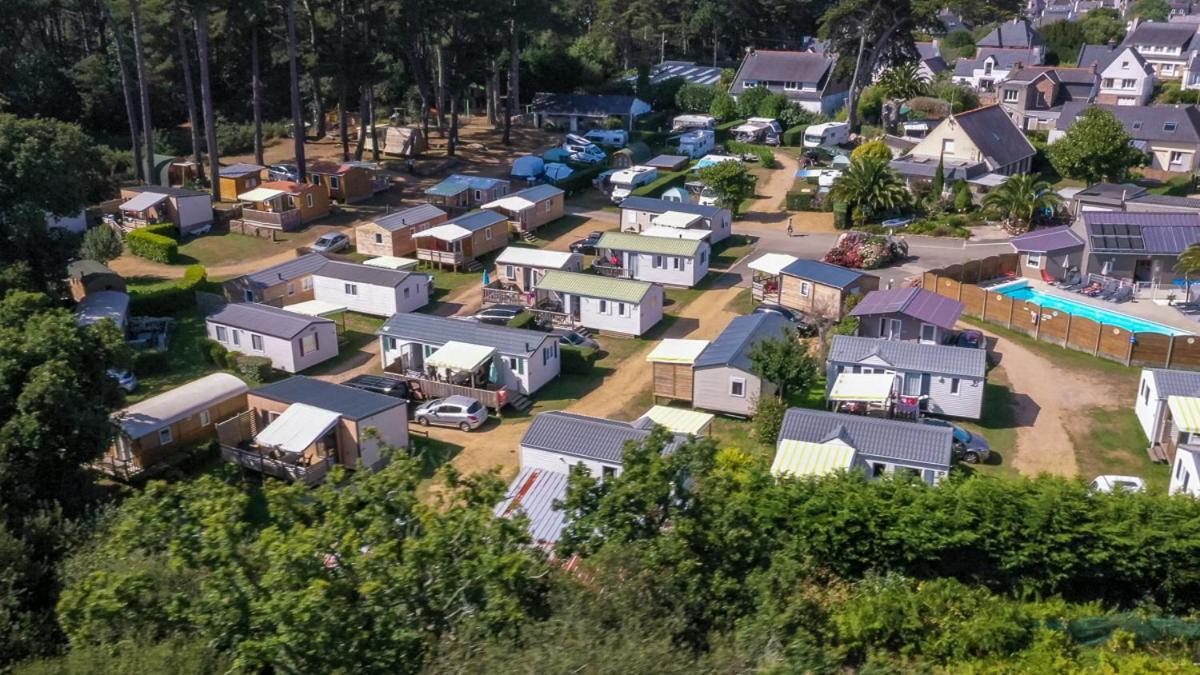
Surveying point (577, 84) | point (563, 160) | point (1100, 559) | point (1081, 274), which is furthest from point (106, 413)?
point (577, 84)

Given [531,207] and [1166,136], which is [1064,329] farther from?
[1166,136]

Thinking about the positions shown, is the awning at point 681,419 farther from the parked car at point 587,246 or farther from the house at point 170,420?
the parked car at point 587,246

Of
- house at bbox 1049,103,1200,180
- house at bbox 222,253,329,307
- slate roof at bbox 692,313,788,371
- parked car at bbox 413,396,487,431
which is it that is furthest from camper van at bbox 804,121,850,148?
parked car at bbox 413,396,487,431

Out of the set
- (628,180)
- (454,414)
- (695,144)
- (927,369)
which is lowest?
→ (454,414)

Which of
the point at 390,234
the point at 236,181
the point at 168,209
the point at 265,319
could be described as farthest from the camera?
the point at 236,181

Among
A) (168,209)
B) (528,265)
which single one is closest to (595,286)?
(528,265)

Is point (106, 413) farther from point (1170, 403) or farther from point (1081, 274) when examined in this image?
point (1081, 274)

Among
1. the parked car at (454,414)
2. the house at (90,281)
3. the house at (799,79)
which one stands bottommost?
the parked car at (454,414)

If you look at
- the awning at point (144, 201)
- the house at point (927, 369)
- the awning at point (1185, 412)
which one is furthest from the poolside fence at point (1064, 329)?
the awning at point (144, 201)
